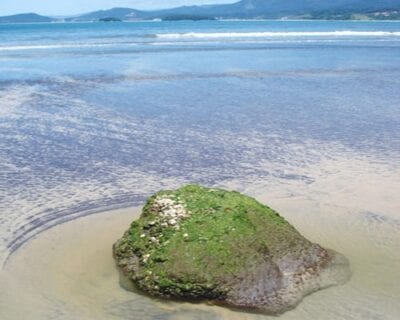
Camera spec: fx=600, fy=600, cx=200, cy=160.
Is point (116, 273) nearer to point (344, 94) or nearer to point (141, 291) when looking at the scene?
point (141, 291)

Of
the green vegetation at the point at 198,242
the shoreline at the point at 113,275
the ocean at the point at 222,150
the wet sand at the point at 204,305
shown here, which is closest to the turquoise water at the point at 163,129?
the ocean at the point at 222,150

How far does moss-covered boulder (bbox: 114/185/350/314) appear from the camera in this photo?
7.55 metres

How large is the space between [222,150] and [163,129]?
9.11 ft

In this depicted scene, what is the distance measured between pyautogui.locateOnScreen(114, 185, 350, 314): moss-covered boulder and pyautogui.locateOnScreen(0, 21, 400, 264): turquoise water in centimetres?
231

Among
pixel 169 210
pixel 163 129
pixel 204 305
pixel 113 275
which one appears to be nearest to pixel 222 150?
pixel 163 129

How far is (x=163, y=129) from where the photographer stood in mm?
16641

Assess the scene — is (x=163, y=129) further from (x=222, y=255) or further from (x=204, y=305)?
(x=204, y=305)

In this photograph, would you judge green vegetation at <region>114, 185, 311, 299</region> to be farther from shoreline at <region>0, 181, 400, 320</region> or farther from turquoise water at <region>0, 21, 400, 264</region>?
turquoise water at <region>0, 21, 400, 264</region>

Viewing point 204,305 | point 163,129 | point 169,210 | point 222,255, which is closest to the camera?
point 204,305

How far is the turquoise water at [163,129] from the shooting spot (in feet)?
38.7

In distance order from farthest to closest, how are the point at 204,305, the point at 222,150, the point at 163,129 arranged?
the point at 163,129
the point at 222,150
the point at 204,305

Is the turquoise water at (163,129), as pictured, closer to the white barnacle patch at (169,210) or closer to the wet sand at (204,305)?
the wet sand at (204,305)

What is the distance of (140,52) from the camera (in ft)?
149

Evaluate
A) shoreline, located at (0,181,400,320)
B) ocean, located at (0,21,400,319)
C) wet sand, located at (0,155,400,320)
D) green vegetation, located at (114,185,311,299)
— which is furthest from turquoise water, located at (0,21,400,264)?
green vegetation, located at (114,185,311,299)
